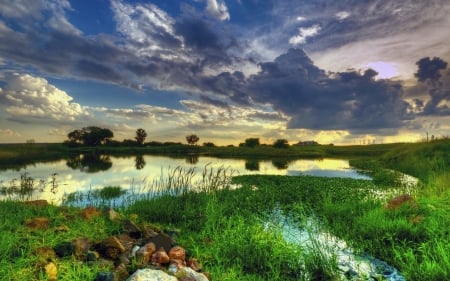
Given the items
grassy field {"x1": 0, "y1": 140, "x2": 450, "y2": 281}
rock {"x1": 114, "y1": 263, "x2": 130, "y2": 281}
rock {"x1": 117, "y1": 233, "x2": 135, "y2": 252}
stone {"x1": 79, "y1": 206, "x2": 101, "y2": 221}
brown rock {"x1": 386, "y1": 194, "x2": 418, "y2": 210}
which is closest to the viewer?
rock {"x1": 114, "y1": 263, "x2": 130, "y2": 281}

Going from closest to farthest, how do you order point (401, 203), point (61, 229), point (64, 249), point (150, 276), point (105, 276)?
point (150, 276)
point (105, 276)
point (64, 249)
point (61, 229)
point (401, 203)

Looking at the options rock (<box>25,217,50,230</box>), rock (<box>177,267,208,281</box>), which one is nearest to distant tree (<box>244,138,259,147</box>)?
rock (<box>25,217,50,230</box>)

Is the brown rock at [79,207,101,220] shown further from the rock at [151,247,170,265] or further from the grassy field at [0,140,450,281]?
the rock at [151,247,170,265]

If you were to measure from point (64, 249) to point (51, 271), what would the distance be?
84cm

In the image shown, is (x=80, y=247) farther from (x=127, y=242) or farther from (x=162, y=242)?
(x=162, y=242)

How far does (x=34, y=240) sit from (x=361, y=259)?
23.4 feet

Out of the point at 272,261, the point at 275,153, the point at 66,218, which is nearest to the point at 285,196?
the point at 272,261

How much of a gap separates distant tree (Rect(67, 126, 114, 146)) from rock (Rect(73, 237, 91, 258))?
86.6 m

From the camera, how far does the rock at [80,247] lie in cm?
643

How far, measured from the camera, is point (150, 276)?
526 cm

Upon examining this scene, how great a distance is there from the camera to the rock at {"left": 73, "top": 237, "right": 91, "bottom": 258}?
643 centimetres

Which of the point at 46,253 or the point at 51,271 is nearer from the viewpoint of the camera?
the point at 51,271

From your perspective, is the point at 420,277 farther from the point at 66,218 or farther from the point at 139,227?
the point at 66,218

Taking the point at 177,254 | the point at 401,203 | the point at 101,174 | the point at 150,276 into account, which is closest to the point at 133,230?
the point at 177,254
